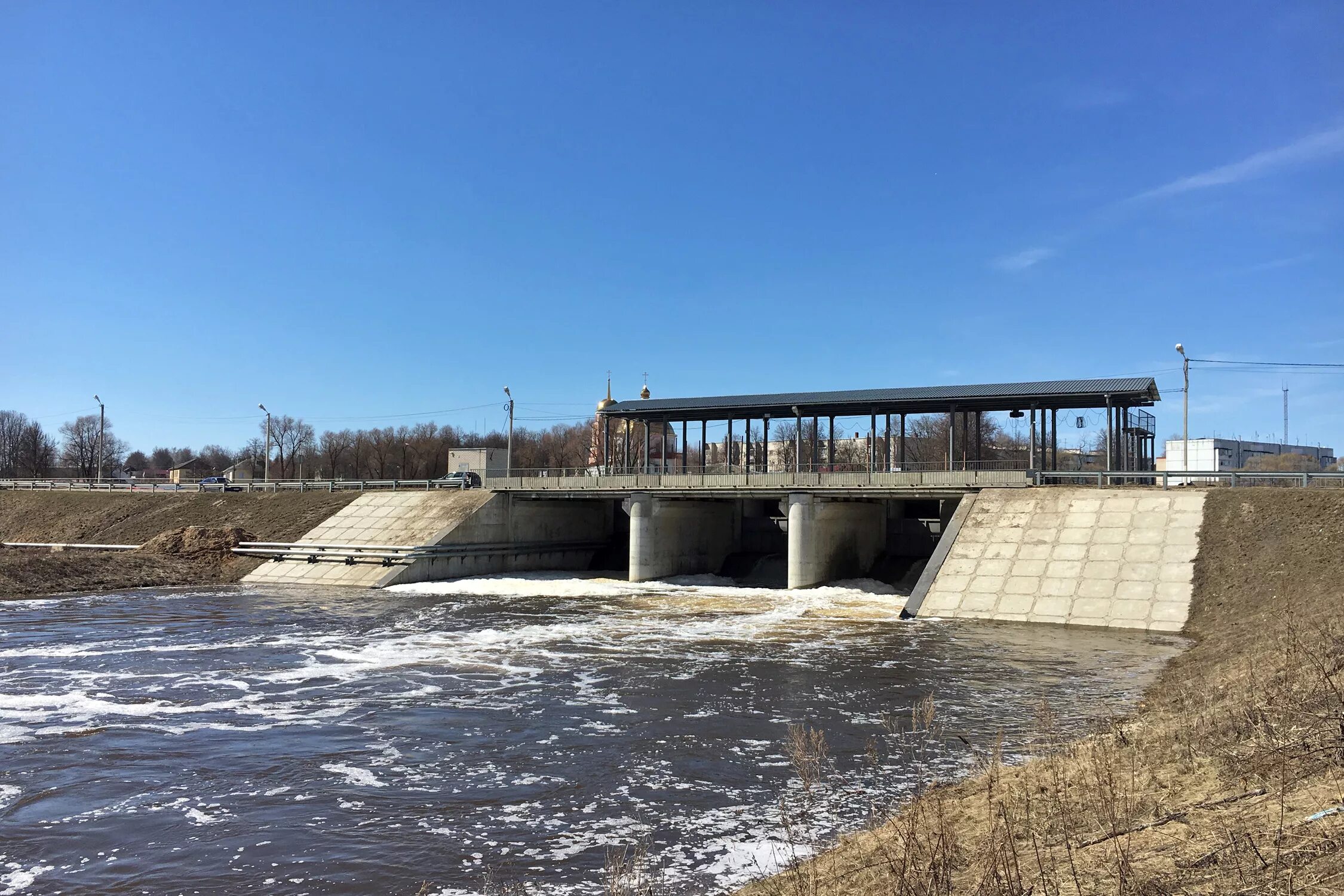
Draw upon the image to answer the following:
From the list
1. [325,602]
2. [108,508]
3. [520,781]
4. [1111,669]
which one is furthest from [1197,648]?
[108,508]

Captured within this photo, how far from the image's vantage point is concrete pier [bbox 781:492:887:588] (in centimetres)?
4125

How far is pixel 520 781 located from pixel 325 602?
25943mm

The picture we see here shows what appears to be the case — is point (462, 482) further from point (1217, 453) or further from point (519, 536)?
point (1217, 453)

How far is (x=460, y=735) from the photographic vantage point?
1516 centimetres

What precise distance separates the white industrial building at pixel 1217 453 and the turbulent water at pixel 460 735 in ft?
209

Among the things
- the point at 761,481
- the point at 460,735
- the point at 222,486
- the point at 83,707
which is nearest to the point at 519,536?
the point at 761,481

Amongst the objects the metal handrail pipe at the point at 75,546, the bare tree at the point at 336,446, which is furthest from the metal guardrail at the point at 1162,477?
the bare tree at the point at 336,446

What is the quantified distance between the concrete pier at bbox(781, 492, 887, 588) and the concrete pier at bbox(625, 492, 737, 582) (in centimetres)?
733

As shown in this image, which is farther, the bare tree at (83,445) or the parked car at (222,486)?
the bare tree at (83,445)

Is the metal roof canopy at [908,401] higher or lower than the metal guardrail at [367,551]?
higher

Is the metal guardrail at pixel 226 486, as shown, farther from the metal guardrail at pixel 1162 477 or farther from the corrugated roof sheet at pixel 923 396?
the metal guardrail at pixel 1162 477

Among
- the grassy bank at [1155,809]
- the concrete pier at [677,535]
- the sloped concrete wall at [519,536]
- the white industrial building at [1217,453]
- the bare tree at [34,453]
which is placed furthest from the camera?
the bare tree at [34,453]

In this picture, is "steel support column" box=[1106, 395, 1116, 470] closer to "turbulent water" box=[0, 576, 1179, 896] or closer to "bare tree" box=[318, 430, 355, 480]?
"turbulent water" box=[0, 576, 1179, 896]

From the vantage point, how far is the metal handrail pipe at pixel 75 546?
159ft
